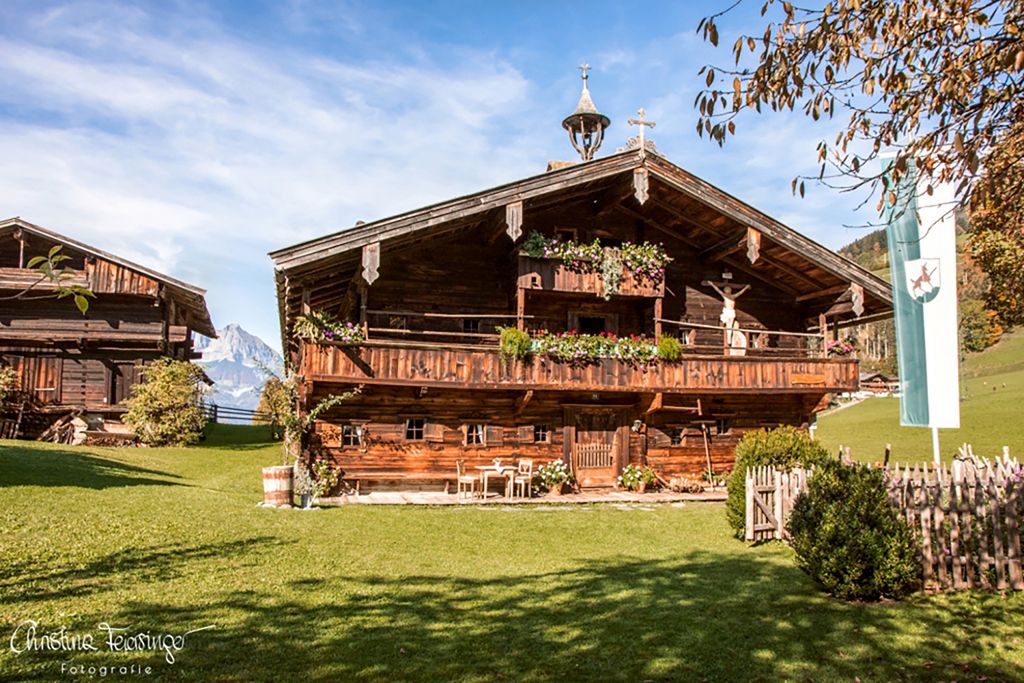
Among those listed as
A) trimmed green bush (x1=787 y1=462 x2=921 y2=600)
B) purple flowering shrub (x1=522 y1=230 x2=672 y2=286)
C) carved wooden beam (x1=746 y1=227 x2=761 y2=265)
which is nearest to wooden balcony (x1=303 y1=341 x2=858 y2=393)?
purple flowering shrub (x1=522 y1=230 x2=672 y2=286)

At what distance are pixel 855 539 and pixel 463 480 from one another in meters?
11.7

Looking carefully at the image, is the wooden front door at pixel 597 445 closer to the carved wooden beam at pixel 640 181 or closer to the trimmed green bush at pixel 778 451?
the trimmed green bush at pixel 778 451

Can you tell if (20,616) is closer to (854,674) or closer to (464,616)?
(464,616)

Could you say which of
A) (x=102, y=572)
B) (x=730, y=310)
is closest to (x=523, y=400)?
(x=730, y=310)

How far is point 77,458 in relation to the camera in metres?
19.7

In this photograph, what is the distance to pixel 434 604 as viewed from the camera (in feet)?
29.0

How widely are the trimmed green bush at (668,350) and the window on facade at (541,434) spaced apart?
4.04 metres

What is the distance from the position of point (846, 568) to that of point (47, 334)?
29.9 meters

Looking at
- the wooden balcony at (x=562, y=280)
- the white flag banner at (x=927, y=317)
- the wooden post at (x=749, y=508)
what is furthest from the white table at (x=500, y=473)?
the white flag banner at (x=927, y=317)

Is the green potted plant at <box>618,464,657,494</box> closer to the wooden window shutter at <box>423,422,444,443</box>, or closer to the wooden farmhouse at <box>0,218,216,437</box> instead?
the wooden window shutter at <box>423,422,444,443</box>

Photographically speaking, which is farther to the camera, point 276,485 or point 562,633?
point 276,485

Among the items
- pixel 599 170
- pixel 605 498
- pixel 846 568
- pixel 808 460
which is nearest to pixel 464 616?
pixel 846 568

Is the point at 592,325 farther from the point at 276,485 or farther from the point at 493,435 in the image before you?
the point at 276,485

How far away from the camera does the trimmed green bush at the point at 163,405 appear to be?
28828mm
